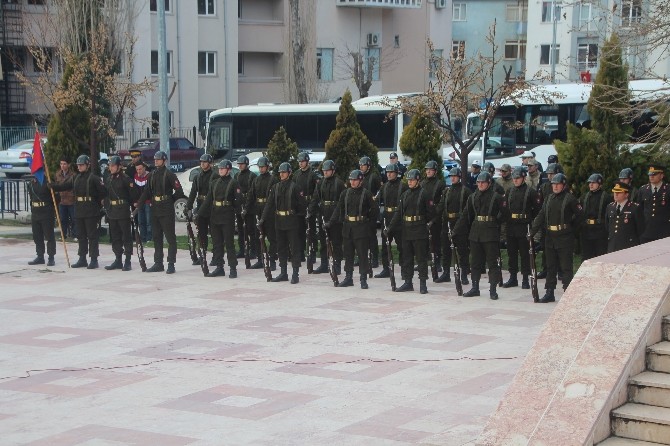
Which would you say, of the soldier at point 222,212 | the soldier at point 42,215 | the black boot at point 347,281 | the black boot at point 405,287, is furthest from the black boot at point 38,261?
the black boot at point 405,287

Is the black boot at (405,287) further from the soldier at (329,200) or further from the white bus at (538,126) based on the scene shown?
the white bus at (538,126)

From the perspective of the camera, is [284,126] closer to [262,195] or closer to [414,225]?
[262,195]

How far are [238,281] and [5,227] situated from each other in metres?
9.32

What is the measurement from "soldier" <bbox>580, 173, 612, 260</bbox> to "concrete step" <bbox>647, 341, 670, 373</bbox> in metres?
7.92

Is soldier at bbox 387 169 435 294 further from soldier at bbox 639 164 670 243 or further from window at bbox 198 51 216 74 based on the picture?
window at bbox 198 51 216 74

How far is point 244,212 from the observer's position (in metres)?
18.3

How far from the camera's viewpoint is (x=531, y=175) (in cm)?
1878

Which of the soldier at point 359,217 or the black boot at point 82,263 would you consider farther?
the black boot at point 82,263

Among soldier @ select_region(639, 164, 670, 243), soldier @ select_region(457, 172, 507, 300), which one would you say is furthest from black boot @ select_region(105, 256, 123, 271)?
soldier @ select_region(639, 164, 670, 243)

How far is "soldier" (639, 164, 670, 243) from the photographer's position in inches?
610

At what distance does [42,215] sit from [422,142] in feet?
22.9

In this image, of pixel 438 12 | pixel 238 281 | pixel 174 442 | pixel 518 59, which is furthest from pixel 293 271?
pixel 518 59

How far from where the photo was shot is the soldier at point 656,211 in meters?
15.5

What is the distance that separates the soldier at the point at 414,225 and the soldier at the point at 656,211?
2974 mm
